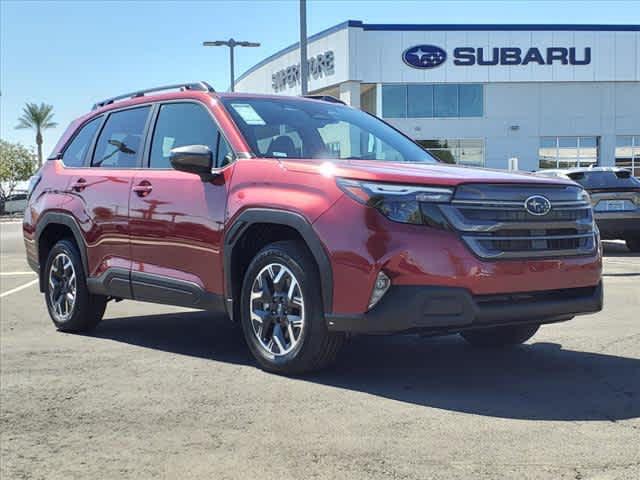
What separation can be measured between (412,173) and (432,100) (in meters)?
37.0

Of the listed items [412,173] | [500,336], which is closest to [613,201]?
[500,336]

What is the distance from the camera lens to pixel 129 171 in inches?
240

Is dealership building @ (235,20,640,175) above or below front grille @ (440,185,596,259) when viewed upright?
above

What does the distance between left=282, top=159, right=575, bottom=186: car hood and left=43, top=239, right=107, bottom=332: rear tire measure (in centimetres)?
259

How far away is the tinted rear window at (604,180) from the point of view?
1345 cm

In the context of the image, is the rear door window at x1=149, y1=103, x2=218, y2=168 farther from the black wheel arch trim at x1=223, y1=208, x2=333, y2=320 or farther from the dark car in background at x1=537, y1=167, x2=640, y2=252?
the dark car in background at x1=537, y1=167, x2=640, y2=252

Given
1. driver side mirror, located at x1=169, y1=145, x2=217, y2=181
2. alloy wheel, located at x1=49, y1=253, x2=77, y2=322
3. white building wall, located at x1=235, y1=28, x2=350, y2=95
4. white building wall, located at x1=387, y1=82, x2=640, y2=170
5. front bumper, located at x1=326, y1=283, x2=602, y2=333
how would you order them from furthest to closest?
white building wall, located at x1=387, y1=82, x2=640, y2=170
white building wall, located at x1=235, y1=28, x2=350, y2=95
alloy wheel, located at x1=49, y1=253, x2=77, y2=322
driver side mirror, located at x1=169, y1=145, x2=217, y2=181
front bumper, located at x1=326, y1=283, x2=602, y2=333

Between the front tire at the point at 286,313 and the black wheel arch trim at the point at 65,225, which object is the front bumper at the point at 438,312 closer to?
the front tire at the point at 286,313

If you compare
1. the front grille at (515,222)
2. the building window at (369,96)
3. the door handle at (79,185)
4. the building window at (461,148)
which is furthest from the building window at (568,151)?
the front grille at (515,222)

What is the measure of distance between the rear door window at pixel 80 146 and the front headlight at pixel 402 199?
3.45 meters

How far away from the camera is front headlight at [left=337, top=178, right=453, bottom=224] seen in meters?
4.30

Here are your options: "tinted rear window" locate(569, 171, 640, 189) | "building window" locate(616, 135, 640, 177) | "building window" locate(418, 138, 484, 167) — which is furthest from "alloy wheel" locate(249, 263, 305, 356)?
"building window" locate(616, 135, 640, 177)

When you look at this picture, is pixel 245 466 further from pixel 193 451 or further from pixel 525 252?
pixel 525 252

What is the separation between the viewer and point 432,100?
4047 cm
